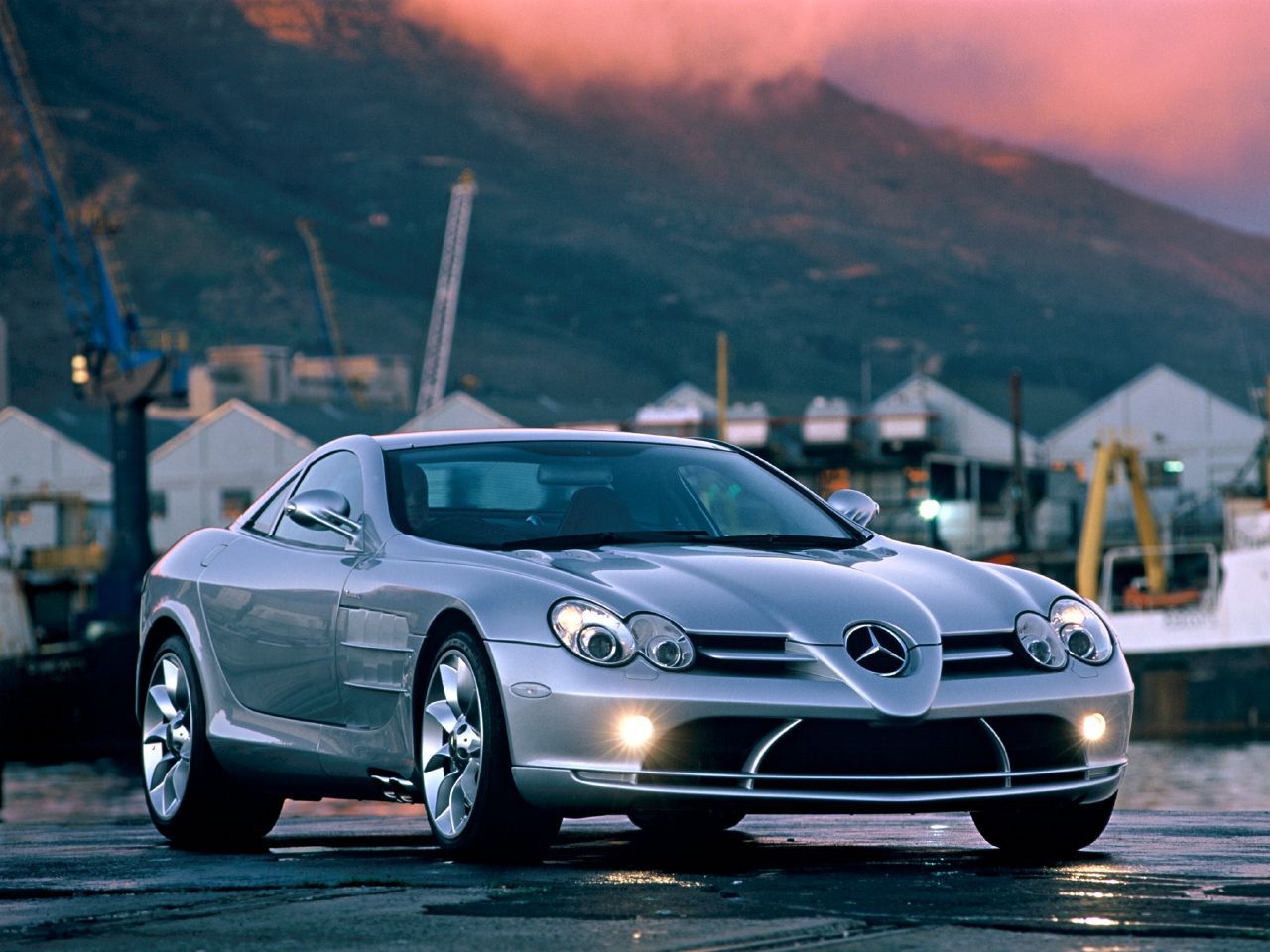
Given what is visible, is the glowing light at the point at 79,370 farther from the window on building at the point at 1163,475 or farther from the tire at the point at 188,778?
the tire at the point at 188,778

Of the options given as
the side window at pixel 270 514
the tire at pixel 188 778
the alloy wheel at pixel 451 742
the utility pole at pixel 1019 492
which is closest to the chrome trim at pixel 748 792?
the alloy wheel at pixel 451 742

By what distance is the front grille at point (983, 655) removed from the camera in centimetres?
673

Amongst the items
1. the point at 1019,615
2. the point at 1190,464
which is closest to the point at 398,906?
the point at 1019,615

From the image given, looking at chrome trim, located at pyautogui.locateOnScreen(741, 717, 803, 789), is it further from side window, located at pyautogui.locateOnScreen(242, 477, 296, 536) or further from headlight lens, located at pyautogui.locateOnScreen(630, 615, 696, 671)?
side window, located at pyautogui.locateOnScreen(242, 477, 296, 536)

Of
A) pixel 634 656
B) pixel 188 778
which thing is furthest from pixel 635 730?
pixel 188 778

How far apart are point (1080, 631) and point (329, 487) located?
2.91 m

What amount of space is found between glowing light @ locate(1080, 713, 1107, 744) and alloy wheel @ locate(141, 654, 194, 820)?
3497 millimetres

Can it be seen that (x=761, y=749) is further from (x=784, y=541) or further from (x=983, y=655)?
(x=784, y=541)

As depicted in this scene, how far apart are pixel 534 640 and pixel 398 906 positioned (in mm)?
1111

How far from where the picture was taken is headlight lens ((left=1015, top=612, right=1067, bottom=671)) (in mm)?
6922

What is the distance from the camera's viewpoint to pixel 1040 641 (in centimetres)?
695

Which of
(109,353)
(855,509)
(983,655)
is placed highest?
(109,353)

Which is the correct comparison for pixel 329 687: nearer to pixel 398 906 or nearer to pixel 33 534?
pixel 398 906

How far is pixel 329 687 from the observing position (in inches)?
305
